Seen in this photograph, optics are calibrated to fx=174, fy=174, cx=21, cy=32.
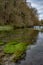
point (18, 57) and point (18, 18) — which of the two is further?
point (18, 18)

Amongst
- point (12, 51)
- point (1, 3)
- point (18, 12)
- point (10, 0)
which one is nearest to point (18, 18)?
point (18, 12)

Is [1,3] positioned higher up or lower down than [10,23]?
higher up

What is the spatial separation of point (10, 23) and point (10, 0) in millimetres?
10029

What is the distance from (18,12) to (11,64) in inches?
2779

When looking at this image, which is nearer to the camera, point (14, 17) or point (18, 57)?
point (18, 57)

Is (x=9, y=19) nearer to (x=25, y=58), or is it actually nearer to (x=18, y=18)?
(x=18, y=18)

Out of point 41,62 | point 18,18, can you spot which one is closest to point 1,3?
point 18,18

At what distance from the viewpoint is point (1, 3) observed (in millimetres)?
67125

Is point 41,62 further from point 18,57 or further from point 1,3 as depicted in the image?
point 1,3

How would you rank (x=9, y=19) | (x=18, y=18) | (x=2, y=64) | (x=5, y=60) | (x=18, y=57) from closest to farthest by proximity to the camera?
1. (x=2, y=64)
2. (x=5, y=60)
3. (x=18, y=57)
4. (x=9, y=19)
5. (x=18, y=18)

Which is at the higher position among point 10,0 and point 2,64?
point 10,0

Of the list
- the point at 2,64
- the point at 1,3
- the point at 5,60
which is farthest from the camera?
the point at 1,3

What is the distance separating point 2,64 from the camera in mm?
14742

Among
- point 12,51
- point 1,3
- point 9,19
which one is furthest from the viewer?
point 9,19
